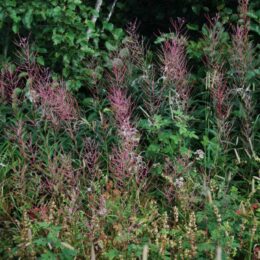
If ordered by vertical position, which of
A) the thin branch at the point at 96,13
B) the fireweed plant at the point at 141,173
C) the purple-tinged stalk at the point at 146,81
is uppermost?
the thin branch at the point at 96,13

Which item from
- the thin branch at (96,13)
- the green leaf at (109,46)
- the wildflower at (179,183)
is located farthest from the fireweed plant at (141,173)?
the thin branch at (96,13)

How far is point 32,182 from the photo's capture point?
4590 millimetres

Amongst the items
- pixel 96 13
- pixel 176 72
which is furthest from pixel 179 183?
pixel 96 13

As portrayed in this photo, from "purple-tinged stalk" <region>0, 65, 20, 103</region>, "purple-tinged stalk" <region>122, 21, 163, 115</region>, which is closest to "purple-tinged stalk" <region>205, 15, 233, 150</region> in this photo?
"purple-tinged stalk" <region>122, 21, 163, 115</region>

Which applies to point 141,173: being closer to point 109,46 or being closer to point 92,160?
point 92,160

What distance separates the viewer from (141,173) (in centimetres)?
409

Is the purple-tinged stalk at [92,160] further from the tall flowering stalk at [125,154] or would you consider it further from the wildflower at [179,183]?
the wildflower at [179,183]

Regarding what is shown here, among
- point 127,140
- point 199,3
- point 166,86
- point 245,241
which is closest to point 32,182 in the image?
point 127,140

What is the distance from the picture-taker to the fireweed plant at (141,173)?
12.7 feet

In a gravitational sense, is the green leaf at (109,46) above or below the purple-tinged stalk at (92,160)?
above

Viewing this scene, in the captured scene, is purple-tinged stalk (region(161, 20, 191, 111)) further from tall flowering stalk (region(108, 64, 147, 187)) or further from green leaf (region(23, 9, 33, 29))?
green leaf (region(23, 9, 33, 29))

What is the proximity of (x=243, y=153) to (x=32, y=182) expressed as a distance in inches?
64.9

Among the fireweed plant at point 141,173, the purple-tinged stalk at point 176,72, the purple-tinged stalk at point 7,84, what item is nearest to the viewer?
the fireweed plant at point 141,173

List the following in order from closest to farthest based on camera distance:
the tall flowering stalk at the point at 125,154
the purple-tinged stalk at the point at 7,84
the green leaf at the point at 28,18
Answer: the tall flowering stalk at the point at 125,154
the purple-tinged stalk at the point at 7,84
the green leaf at the point at 28,18
